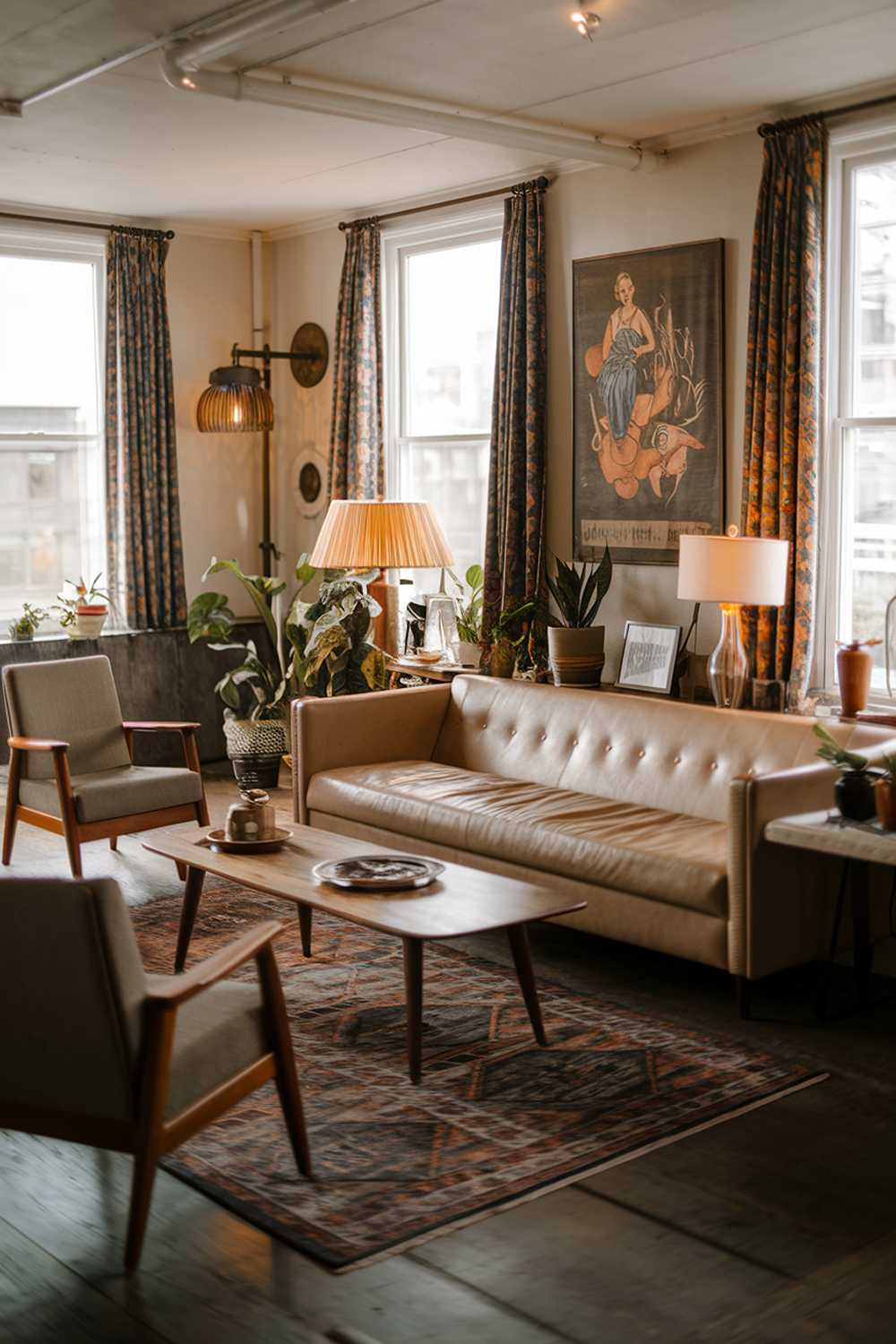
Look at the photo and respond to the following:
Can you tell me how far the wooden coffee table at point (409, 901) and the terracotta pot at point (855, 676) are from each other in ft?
4.63

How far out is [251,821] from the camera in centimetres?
437

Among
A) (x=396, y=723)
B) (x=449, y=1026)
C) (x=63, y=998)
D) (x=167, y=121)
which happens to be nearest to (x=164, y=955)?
(x=449, y=1026)

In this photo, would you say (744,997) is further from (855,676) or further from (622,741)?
(622,741)

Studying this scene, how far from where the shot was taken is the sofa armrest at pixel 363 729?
5605 millimetres

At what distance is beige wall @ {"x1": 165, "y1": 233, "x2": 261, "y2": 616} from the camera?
25.9 ft

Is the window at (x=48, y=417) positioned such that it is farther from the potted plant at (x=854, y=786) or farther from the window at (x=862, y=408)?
the potted plant at (x=854, y=786)

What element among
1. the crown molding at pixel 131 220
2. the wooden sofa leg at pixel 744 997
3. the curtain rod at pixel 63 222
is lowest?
the wooden sofa leg at pixel 744 997

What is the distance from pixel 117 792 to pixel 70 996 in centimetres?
287

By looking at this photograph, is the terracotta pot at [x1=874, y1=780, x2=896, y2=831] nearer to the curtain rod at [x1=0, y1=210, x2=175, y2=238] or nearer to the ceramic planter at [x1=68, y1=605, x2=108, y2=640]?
the ceramic planter at [x1=68, y1=605, x2=108, y2=640]

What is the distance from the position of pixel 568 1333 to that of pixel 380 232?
587 centimetres

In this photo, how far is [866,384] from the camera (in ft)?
16.9

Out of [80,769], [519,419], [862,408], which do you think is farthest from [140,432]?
[862,408]

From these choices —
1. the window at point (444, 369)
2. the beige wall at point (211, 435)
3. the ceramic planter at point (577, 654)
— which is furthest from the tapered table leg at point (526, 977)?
the beige wall at point (211, 435)

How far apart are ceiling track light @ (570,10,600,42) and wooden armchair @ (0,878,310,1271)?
2.88m
